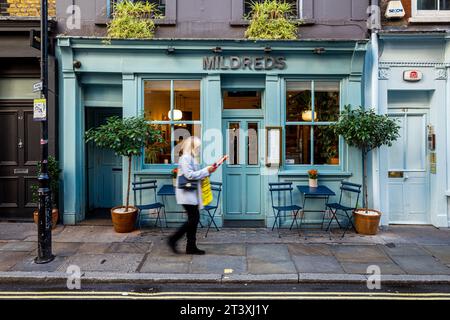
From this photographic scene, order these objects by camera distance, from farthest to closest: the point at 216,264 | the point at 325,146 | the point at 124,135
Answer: the point at 325,146
the point at 124,135
the point at 216,264

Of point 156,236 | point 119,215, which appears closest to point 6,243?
point 119,215

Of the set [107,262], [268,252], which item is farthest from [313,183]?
[107,262]

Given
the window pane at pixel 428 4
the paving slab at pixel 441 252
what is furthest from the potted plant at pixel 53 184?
the window pane at pixel 428 4

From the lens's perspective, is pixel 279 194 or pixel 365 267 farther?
pixel 279 194

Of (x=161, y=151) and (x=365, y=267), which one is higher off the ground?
(x=161, y=151)

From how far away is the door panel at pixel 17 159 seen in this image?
351 inches

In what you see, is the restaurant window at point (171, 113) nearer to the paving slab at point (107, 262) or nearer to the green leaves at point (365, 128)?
the paving slab at point (107, 262)

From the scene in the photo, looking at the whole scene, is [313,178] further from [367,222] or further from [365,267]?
[365,267]

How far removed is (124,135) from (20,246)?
308 centimetres

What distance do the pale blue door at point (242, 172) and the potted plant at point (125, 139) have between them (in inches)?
77.3

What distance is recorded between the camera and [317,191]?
313 inches

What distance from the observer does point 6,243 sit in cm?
718

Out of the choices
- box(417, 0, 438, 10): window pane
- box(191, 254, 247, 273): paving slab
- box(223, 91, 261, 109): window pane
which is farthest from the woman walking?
box(417, 0, 438, 10): window pane

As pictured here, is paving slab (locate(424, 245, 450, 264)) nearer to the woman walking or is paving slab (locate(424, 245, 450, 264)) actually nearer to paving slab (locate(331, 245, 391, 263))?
paving slab (locate(331, 245, 391, 263))
